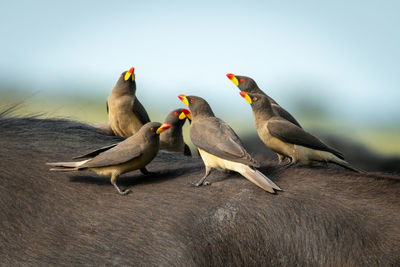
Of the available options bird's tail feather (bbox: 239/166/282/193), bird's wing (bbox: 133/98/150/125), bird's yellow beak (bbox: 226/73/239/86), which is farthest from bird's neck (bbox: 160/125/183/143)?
bird's tail feather (bbox: 239/166/282/193)

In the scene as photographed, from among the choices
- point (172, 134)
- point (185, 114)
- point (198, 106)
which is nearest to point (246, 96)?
point (198, 106)

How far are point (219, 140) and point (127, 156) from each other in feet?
1.72

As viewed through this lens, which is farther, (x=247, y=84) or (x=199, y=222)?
(x=247, y=84)

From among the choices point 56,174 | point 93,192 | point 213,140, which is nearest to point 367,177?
point 213,140

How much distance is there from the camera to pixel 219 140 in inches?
131

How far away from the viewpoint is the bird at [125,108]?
4902mm

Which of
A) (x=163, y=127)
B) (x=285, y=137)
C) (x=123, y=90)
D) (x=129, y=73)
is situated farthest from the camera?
(x=123, y=90)

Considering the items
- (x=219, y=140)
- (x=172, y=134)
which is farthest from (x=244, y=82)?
(x=172, y=134)

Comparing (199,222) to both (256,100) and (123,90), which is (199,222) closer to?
(256,100)

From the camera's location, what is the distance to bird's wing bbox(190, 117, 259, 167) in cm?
323

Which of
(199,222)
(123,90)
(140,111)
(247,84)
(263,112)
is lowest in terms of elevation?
(199,222)

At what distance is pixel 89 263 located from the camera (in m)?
3.20

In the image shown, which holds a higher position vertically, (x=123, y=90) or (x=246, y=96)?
(x=246, y=96)

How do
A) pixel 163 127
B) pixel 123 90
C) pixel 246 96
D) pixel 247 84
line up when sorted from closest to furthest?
pixel 163 127, pixel 246 96, pixel 247 84, pixel 123 90
